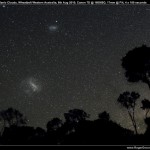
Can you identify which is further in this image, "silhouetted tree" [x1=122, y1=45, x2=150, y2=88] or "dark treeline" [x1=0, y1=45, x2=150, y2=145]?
"silhouetted tree" [x1=122, y1=45, x2=150, y2=88]

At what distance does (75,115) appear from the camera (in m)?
18.2

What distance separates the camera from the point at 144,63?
76.3 feet

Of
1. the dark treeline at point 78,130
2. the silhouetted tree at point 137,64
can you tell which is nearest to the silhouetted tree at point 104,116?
the dark treeline at point 78,130

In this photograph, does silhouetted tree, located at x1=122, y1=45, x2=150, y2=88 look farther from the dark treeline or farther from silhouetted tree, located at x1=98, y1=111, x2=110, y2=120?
silhouetted tree, located at x1=98, y1=111, x2=110, y2=120

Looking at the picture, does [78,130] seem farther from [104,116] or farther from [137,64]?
[137,64]

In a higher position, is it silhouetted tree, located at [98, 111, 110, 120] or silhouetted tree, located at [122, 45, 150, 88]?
silhouetted tree, located at [122, 45, 150, 88]

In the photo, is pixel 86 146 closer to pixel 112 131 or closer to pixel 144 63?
pixel 112 131

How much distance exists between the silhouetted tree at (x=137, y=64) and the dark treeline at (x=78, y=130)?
196mm

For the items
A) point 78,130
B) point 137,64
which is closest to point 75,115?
point 78,130

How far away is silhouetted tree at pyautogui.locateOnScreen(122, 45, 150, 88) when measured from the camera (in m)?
21.0

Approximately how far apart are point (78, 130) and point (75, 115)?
0.80m

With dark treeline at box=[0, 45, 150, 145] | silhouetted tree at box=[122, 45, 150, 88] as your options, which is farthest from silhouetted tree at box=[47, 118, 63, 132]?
silhouetted tree at box=[122, 45, 150, 88]

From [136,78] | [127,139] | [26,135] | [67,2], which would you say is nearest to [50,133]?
[26,135]

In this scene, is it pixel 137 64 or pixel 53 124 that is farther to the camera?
pixel 137 64
